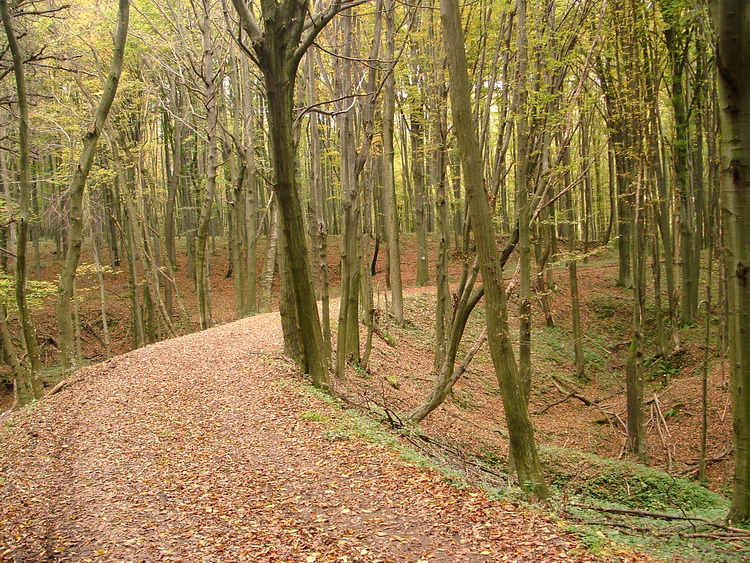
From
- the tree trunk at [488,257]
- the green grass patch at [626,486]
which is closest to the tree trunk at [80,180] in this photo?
the tree trunk at [488,257]

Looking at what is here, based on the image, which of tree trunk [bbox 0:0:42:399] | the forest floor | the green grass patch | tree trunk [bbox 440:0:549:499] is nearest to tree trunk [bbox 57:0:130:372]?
tree trunk [bbox 0:0:42:399]

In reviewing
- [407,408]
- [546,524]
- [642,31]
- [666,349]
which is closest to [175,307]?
[407,408]

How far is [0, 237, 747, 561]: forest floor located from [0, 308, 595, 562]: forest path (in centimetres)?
2

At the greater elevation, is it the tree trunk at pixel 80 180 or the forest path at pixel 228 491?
the tree trunk at pixel 80 180

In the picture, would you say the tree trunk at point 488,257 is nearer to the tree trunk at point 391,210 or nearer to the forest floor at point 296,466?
the forest floor at point 296,466

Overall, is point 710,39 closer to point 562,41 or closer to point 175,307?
point 562,41

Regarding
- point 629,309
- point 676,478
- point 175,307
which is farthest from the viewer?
point 175,307

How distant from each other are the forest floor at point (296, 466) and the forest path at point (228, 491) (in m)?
0.02

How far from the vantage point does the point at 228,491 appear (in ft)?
16.5

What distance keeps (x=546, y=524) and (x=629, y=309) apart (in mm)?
16582

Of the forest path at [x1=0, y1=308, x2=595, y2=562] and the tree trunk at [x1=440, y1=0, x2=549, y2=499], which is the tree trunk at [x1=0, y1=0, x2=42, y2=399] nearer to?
the forest path at [x1=0, y1=308, x2=595, y2=562]

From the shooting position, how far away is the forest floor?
13.6 ft

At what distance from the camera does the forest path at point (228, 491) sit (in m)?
4.02

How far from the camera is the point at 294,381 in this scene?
8539 mm
